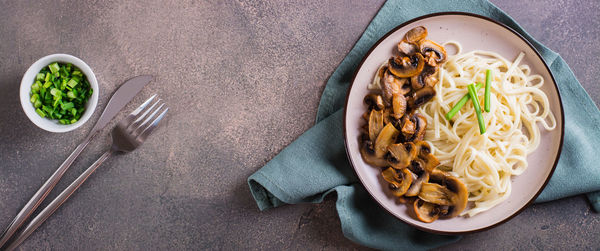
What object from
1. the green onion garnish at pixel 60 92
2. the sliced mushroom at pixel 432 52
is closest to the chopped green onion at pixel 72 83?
the green onion garnish at pixel 60 92

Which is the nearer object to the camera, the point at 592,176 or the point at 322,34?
the point at 592,176

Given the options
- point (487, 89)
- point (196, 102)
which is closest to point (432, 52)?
point (487, 89)

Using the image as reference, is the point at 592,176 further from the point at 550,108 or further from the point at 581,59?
the point at 581,59

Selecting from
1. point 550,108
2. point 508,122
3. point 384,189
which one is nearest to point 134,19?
point 384,189

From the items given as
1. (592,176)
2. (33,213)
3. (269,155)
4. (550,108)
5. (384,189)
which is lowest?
(33,213)

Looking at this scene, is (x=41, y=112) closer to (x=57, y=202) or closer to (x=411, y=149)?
(x=57, y=202)

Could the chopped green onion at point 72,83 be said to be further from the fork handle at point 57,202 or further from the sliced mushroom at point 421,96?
the sliced mushroom at point 421,96
